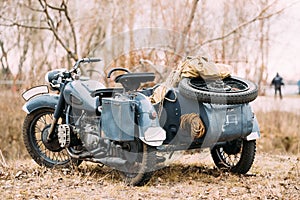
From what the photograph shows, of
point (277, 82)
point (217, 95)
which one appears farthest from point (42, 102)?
point (277, 82)

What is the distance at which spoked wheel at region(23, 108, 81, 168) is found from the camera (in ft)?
19.8

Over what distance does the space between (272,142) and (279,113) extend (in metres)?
0.77

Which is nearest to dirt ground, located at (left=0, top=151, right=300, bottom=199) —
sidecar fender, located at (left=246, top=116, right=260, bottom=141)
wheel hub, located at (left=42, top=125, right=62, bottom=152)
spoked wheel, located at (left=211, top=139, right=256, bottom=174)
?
spoked wheel, located at (left=211, top=139, right=256, bottom=174)

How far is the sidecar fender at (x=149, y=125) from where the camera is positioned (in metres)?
4.86

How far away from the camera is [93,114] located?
5.53 metres

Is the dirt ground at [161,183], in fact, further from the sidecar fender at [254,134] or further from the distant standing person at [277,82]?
the distant standing person at [277,82]

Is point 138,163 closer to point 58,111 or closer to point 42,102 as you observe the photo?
point 58,111

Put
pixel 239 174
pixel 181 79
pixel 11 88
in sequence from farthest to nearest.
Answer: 1. pixel 11 88
2. pixel 239 174
3. pixel 181 79

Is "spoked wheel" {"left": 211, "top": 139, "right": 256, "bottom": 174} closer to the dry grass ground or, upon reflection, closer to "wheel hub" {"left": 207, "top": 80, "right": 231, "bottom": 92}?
the dry grass ground

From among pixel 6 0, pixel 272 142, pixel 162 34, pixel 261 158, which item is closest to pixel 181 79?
pixel 261 158

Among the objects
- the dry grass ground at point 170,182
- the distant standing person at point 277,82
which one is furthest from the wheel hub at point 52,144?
the distant standing person at point 277,82

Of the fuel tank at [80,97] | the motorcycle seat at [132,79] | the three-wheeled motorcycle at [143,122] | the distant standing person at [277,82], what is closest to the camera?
the three-wheeled motorcycle at [143,122]

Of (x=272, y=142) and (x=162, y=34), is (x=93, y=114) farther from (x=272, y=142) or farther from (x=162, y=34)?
(x=272, y=142)

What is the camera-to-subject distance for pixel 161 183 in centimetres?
525
